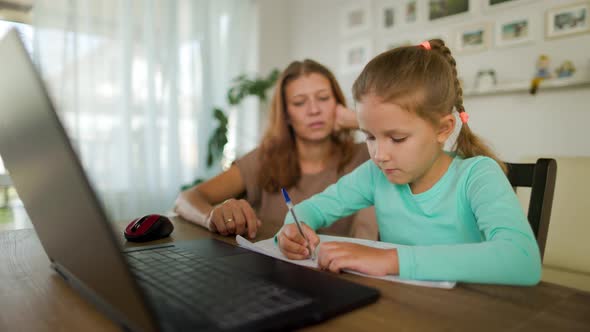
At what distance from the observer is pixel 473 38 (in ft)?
8.76

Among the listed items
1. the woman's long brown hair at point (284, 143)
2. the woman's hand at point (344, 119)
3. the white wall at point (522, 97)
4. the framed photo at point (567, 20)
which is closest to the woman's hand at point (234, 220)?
the woman's long brown hair at point (284, 143)

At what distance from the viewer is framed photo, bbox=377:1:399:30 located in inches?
124

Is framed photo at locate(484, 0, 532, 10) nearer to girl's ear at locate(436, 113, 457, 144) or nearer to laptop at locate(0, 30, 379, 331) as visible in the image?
girl's ear at locate(436, 113, 457, 144)

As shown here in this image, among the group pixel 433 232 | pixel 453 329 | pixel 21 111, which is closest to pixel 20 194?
pixel 21 111

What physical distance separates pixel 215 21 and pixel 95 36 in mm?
1065

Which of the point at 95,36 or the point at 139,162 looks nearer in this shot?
the point at 95,36

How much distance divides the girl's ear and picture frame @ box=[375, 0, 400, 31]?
2532 mm

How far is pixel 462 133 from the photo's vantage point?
0.94 meters

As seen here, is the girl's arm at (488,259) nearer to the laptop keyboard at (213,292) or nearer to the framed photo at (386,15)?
the laptop keyboard at (213,292)

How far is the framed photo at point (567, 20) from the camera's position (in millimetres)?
2184

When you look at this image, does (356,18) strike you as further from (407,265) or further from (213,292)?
(213,292)

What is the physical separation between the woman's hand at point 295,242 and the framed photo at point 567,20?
227 centimetres

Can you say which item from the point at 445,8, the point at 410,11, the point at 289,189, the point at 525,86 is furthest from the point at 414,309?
the point at 410,11

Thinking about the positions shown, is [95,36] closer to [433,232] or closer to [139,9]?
[139,9]
